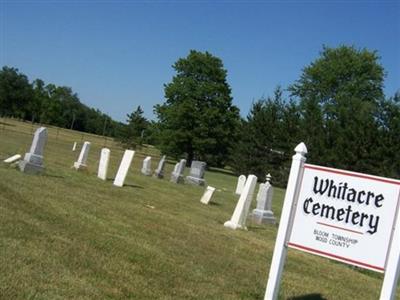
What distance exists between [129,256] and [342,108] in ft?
132

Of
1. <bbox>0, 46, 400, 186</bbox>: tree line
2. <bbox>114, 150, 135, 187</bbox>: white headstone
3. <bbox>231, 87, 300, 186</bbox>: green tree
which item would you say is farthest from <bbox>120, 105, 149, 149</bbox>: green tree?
<bbox>114, 150, 135, 187</bbox>: white headstone

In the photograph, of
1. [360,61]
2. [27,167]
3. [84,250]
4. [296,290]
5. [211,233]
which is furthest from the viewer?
[360,61]

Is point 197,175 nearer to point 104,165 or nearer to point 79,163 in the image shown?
point 79,163

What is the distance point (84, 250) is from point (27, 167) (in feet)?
28.5

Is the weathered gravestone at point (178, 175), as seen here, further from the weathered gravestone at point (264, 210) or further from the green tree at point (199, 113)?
the green tree at point (199, 113)

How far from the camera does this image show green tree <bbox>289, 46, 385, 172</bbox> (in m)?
40.4

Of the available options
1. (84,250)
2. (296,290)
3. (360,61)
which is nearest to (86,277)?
(84,250)

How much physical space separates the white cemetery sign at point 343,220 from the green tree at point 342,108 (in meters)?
35.3

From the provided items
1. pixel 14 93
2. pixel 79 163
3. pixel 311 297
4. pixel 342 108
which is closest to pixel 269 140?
pixel 342 108

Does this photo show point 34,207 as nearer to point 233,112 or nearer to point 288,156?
point 288,156

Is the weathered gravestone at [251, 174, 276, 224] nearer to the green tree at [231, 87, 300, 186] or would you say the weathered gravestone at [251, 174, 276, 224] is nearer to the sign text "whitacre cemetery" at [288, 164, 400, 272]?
the sign text "whitacre cemetery" at [288, 164, 400, 272]

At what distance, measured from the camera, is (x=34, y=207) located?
30.5 ft

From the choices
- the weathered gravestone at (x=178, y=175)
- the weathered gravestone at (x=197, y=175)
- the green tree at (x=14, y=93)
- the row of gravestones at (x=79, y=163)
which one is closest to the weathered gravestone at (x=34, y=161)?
the row of gravestones at (x=79, y=163)

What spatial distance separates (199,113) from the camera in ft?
179
